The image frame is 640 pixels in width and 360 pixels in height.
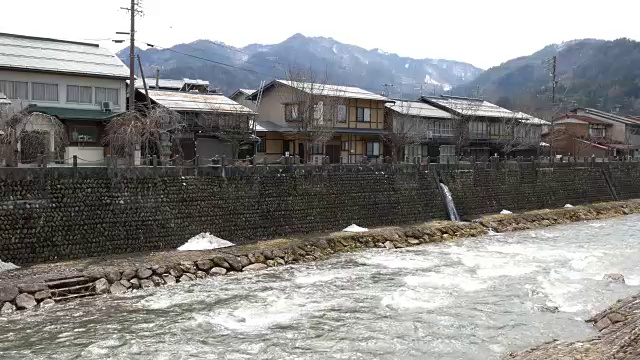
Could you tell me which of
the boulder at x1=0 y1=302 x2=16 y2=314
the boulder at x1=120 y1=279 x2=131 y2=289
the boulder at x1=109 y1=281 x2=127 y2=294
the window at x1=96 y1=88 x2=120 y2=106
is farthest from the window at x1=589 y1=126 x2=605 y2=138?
the boulder at x1=0 y1=302 x2=16 y2=314

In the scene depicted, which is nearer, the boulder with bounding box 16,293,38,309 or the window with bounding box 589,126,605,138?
the boulder with bounding box 16,293,38,309

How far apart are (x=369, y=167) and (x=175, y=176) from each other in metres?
10.7

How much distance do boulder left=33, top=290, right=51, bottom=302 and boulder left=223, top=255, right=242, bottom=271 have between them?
5835mm

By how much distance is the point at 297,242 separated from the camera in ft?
71.6

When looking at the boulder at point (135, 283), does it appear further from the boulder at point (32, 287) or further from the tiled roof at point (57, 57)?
the tiled roof at point (57, 57)

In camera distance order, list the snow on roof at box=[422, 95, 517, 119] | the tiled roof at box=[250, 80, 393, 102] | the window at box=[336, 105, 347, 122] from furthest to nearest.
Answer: the snow on roof at box=[422, 95, 517, 119] → the window at box=[336, 105, 347, 122] → the tiled roof at box=[250, 80, 393, 102]

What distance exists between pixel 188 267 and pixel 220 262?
1230mm

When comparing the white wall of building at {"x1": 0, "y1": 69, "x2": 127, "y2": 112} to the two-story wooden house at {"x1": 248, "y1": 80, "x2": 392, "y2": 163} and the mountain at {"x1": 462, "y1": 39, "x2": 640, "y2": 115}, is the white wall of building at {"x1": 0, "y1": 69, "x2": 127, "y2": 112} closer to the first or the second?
the two-story wooden house at {"x1": 248, "y1": 80, "x2": 392, "y2": 163}

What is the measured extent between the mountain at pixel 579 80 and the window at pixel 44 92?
53274mm

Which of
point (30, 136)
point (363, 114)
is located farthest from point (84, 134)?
point (363, 114)

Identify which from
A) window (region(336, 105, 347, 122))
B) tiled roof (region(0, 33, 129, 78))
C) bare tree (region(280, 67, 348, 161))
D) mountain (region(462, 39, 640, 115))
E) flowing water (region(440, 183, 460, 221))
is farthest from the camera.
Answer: mountain (region(462, 39, 640, 115))

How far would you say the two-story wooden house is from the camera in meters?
35.5

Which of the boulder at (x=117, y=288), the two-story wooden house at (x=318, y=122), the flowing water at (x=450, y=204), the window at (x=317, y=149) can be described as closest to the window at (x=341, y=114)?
the two-story wooden house at (x=318, y=122)

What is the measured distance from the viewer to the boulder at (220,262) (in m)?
18.5
